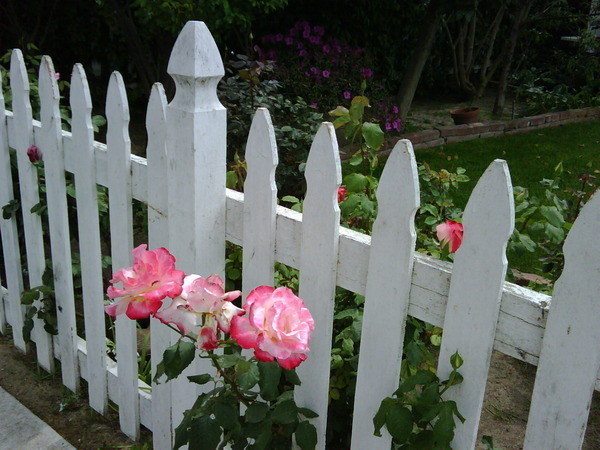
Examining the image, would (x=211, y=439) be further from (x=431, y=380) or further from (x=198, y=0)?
(x=198, y=0)

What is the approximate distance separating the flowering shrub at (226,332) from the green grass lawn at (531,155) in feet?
11.0

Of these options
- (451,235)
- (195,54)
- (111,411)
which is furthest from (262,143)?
(111,411)

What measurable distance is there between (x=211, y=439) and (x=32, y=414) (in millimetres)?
1183

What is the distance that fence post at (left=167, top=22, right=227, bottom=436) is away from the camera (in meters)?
1.65

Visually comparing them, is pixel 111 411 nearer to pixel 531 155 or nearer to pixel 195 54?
pixel 195 54

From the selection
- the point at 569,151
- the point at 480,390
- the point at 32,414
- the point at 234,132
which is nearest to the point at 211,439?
the point at 480,390

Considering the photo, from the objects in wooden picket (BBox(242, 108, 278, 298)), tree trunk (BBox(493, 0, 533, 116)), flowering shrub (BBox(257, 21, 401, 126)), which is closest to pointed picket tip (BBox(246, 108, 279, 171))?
wooden picket (BBox(242, 108, 278, 298))

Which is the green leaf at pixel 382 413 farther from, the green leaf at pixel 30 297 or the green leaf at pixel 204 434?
the green leaf at pixel 30 297

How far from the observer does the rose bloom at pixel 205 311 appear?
1.40 m

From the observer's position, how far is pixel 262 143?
161 centimetres

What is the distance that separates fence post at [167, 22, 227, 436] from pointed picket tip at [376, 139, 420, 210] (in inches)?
20.1

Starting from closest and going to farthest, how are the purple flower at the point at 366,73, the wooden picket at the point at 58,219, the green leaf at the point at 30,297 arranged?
the wooden picket at the point at 58,219
the green leaf at the point at 30,297
the purple flower at the point at 366,73

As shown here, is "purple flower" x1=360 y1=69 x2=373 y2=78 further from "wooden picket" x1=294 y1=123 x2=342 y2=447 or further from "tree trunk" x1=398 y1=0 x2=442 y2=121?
"wooden picket" x1=294 y1=123 x2=342 y2=447

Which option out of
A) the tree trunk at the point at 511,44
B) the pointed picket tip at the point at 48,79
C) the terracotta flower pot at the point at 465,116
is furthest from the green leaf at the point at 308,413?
the tree trunk at the point at 511,44
